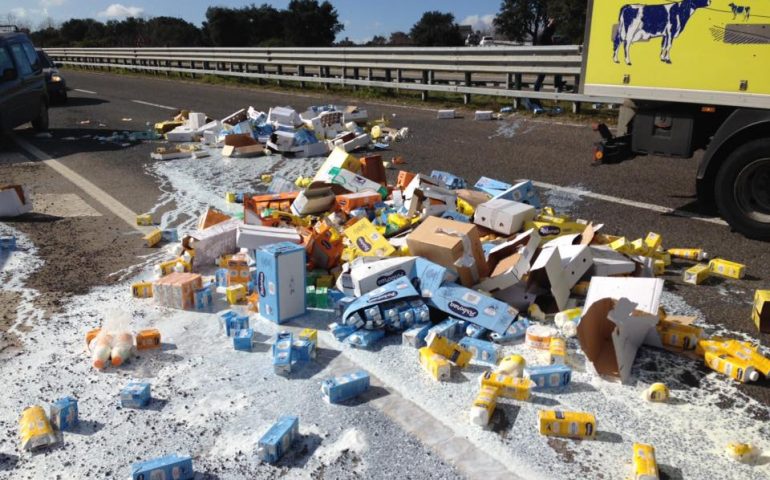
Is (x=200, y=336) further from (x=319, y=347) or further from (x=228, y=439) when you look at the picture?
(x=228, y=439)

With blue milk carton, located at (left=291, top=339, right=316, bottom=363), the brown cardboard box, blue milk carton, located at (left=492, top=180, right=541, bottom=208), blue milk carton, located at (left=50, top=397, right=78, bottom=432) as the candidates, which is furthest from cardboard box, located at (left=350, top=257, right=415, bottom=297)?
blue milk carton, located at (left=50, top=397, right=78, bottom=432)

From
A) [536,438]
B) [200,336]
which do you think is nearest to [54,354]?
[200,336]

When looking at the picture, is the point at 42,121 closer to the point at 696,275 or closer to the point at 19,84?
the point at 19,84

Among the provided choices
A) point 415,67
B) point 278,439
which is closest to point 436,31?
point 415,67

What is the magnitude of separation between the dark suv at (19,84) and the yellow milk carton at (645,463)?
12.3 m

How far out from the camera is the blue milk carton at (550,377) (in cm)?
347

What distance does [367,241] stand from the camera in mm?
5008

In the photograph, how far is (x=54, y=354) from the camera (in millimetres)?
3947

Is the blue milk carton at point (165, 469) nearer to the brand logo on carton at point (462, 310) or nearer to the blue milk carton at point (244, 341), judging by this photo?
the blue milk carton at point (244, 341)

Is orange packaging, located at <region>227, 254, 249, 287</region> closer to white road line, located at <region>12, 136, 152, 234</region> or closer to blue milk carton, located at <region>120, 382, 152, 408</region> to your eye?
blue milk carton, located at <region>120, 382, 152, 408</region>

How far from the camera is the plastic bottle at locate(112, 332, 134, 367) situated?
12.5 feet

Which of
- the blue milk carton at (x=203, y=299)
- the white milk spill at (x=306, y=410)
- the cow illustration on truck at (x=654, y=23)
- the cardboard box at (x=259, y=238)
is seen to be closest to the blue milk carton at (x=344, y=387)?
the white milk spill at (x=306, y=410)

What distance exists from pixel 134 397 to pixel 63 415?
33cm

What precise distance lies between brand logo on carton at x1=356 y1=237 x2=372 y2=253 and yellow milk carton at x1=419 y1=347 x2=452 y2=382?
1387mm
